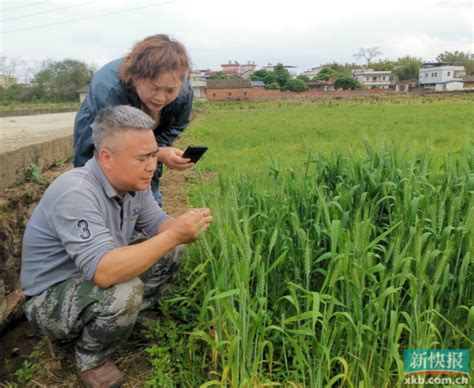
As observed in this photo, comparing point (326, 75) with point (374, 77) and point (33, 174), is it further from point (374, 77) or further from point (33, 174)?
point (33, 174)

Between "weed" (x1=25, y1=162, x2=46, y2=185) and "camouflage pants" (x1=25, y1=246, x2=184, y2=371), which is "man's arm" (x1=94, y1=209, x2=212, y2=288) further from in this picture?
"weed" (x1=25, y1=162, x2=46, y2=185)

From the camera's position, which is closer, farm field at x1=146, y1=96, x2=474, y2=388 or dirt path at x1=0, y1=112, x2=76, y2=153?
farm field at x1=146, y1=96, x2=474, y2=388

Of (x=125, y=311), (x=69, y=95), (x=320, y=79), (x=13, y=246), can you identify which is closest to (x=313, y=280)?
(x=125, y=311)

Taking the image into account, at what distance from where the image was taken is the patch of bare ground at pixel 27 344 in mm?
2084

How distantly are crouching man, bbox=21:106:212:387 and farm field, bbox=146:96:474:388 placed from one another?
0.23m

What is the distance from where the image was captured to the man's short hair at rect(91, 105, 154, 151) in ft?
6.03

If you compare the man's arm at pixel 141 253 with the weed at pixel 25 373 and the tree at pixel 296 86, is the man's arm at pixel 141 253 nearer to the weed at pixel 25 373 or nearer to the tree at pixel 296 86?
the weed at pixel 25 373

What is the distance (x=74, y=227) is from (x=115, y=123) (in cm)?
44

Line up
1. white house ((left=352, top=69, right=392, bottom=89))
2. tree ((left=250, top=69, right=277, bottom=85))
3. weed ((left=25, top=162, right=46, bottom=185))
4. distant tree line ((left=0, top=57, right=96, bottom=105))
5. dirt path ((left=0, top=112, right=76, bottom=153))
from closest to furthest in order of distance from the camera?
weed ((left=25, top=162, right=46, bottom=185)) → dirt path ((left=0, top=112, right=76, bottom=153)) → distant tree line ((left=0, top=57, right=96, bottom=105)) → tree ((left=250, top=69, right=277, bottom=85)) → white house ((left=352, top=69, right=392, bottom=89))

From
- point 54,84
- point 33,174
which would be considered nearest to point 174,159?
point 33,174

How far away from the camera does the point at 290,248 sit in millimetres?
2189

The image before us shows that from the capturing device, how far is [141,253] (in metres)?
1.81

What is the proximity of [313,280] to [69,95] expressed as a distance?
43.9 metres

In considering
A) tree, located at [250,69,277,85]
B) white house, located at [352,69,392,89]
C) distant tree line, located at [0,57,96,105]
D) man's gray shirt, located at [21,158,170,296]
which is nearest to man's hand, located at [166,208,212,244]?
Answer: man's gray shirt, located at [21,158,170,296]
